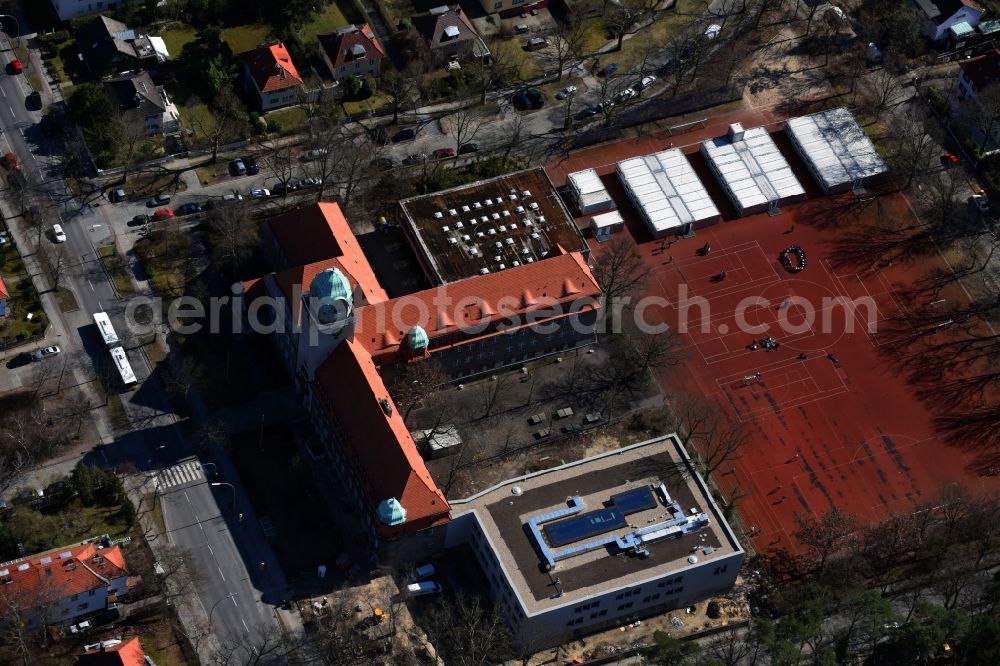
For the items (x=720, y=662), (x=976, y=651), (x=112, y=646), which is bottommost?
(x=976, y=651)

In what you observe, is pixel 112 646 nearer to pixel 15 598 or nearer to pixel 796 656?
pixel 15 598

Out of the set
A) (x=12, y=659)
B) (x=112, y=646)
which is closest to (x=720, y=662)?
(x=112, y=646)

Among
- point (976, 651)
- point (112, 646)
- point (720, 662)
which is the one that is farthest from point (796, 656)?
point (112, 646)

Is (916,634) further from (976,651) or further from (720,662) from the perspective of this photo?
(720,662)

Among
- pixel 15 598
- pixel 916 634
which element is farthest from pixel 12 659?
pixel 916 634

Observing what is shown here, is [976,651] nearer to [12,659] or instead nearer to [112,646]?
[112,646]

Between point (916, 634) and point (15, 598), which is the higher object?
point (15, 598)

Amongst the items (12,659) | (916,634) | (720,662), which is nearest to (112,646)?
(12,659)

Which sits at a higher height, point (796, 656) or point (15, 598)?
point (15, 598)
